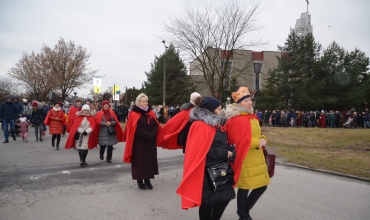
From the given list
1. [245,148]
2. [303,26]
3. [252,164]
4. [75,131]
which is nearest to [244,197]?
[252,164]

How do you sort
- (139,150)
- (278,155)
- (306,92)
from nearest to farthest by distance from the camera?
(139,150)
(278,155)
(306,92)

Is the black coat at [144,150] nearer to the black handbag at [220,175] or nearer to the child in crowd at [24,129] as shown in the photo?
the black handbag at [220,175]

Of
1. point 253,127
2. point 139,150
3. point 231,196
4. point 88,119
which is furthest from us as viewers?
point 88,119

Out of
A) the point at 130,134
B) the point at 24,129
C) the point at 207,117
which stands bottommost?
the point at 24,129

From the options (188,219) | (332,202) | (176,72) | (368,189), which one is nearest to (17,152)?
(188,219)

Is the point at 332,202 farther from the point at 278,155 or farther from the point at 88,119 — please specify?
the point at 88,119

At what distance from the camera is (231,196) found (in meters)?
3.52

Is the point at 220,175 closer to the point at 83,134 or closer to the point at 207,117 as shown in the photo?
the point at 207,117

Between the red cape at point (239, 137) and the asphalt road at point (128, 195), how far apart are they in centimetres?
134

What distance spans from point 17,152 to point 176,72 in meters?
30.0

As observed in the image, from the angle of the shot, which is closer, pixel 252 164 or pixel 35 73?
pixel 252 164

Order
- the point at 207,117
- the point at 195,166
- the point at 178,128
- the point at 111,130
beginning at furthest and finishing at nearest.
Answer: the point at 111,130 → the point at 178,128 → the point at 207,117 → the point at 195,166

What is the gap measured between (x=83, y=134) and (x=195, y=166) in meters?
6.06

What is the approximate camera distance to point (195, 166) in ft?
11.2
